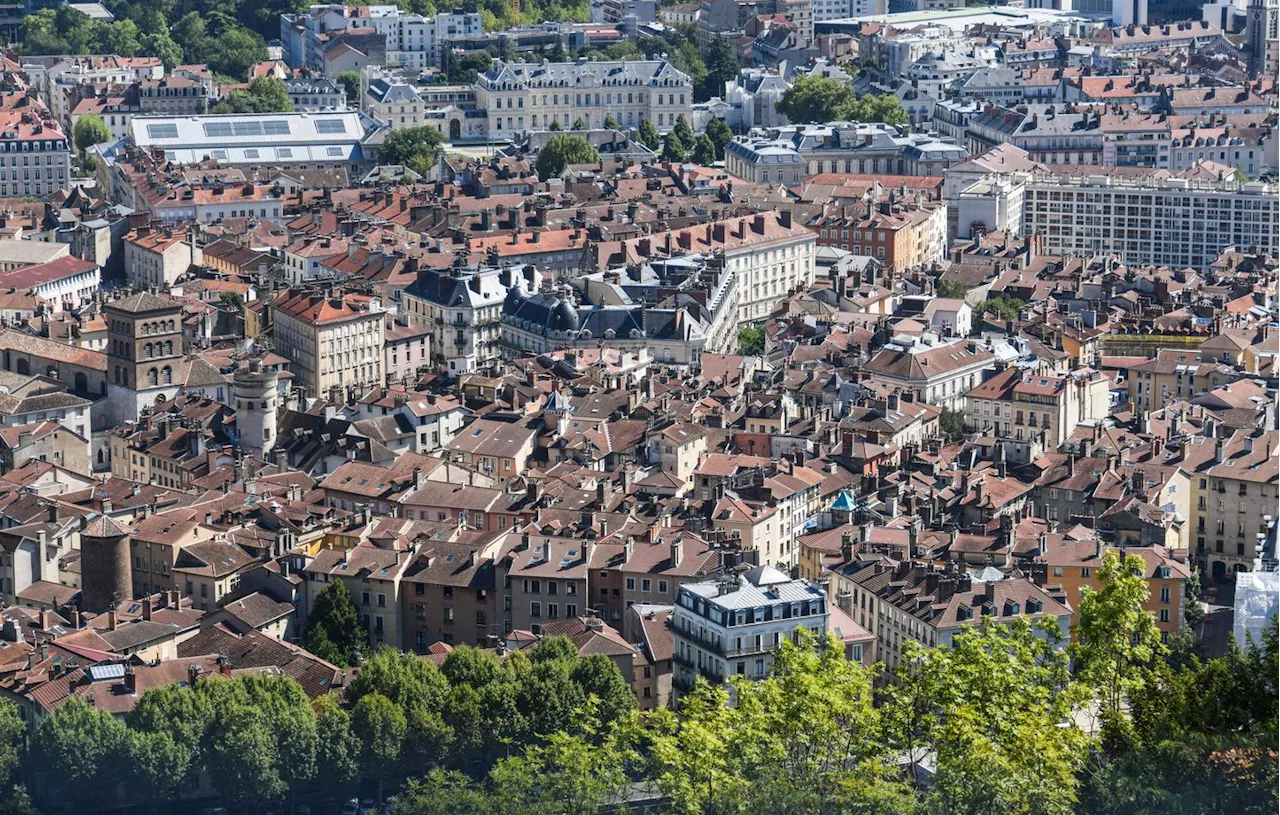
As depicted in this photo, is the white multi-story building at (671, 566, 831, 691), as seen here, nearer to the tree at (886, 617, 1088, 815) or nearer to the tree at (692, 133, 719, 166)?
the tree at (886, 617, 1088, 815)

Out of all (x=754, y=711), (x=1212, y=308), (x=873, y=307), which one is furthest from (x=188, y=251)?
(x=754, y=711)

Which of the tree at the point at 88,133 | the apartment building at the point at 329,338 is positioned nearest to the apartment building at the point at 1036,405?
the apartment building at the point at 329,338

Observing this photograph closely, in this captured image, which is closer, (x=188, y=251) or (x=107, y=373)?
(x=107, y=373)

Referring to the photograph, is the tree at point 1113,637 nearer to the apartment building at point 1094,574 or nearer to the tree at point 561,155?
the apartment building at point 1094,574

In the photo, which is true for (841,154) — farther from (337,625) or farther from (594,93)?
(337,625)

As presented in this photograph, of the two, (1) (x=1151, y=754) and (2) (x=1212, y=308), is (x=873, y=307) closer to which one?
(2) (x=1212, y=308)

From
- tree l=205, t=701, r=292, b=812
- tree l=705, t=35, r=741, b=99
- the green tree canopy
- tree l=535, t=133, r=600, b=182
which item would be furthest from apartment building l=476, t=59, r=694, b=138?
tree l=205, t=701, r=292, b=812

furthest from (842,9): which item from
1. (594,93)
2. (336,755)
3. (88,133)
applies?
(336,755)
